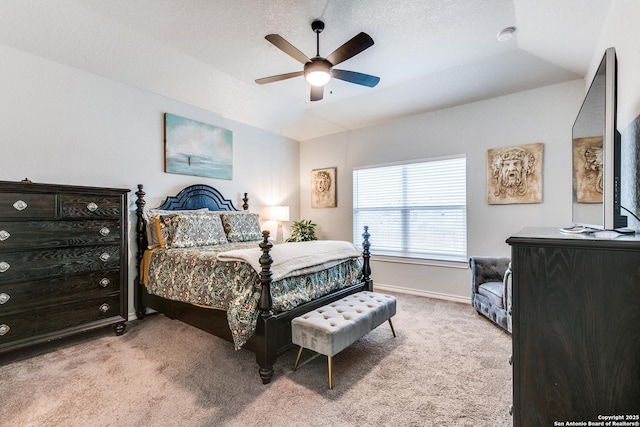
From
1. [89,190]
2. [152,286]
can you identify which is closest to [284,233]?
[152,286]

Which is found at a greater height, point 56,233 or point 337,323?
point 56,233

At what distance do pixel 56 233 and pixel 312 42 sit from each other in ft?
9.77

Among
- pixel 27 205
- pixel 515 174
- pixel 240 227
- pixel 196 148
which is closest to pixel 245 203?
pixel 240 227

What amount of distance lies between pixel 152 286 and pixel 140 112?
7.01 ft

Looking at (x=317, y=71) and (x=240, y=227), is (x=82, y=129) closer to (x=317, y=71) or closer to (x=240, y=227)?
(x=240, y=227)

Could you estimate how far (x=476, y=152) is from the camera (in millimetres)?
3973

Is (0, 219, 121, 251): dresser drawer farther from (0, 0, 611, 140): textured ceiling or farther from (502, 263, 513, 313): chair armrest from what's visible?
(502, 263, 513, 313): chair armrest

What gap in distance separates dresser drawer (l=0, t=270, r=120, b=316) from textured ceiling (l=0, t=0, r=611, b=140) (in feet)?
7.30

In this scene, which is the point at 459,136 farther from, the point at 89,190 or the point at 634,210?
the point at 89,190

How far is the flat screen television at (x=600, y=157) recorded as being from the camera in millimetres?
1347

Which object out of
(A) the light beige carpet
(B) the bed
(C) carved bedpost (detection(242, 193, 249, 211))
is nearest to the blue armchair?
(A) the light beige carpet

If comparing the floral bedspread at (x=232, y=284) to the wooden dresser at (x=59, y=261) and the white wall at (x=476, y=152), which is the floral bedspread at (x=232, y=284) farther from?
the white wall at (x=476, y=152)

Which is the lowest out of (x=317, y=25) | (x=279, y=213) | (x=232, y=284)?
(x=232, y=284)

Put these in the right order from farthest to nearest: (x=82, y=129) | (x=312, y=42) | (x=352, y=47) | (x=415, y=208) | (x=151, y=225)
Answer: (x=415, y=208), (x=151, y=225), (x=82, y=129), (x=312, y=42), (x=352, y=47)
